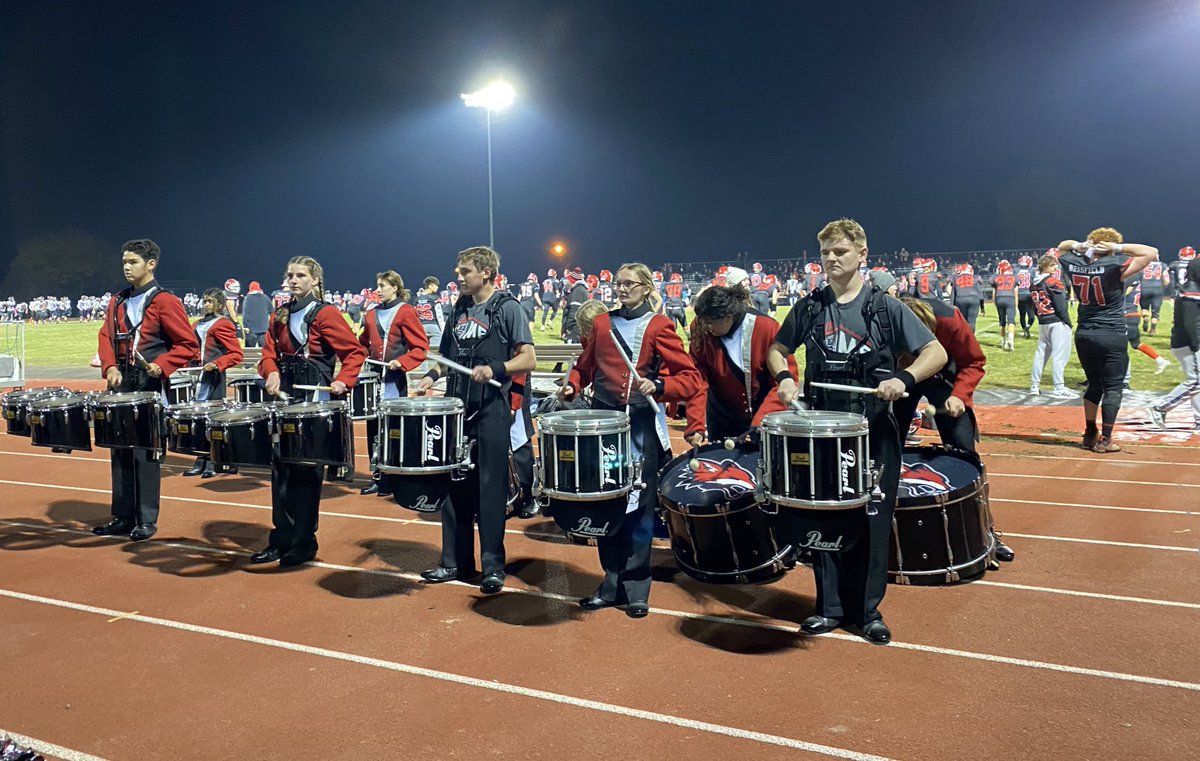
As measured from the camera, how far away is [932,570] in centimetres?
532

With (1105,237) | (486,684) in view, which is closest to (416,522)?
(486,684)

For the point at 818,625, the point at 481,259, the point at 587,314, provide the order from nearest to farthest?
the point at 818,625 → the point at 481,259 → the point at 587,314

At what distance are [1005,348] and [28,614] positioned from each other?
18706 mm

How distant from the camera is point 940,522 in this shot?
5.19m

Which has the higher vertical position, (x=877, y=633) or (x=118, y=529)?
(x=118, y=529)

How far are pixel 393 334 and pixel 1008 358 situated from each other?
1391 cm

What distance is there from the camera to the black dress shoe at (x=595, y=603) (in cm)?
513

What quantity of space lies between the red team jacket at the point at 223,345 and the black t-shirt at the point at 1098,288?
827 cm

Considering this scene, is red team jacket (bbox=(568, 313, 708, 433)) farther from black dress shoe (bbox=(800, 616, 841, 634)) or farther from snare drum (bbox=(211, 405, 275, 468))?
snare drum (bbox=(211, 405, 275, 468))

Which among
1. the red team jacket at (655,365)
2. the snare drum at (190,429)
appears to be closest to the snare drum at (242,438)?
the snare drum at (190,429)

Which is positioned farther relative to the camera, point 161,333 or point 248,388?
point 248,388

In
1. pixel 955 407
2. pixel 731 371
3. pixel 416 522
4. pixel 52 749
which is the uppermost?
pixel 731 371

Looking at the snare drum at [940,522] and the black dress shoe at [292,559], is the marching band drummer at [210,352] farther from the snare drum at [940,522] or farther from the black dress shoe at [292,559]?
the snare drum at [940,522]

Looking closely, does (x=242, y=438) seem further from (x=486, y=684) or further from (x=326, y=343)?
(x=486, y=684)
